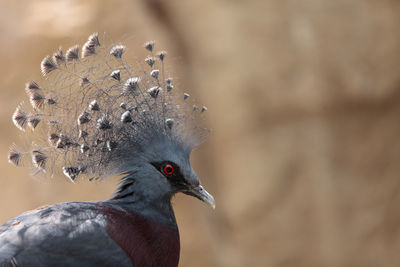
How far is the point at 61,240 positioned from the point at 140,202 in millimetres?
385

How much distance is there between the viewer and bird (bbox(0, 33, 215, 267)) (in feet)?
6.38

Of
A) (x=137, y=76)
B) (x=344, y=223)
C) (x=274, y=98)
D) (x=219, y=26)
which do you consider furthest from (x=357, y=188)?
(x=137, y=76)

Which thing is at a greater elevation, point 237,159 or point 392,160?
point 392,160

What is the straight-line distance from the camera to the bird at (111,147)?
1.94 meters

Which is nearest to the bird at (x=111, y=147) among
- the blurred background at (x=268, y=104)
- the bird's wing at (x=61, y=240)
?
the bird's wing at (x=61, y=240)

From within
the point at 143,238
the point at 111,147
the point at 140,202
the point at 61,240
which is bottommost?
the point at 61,240

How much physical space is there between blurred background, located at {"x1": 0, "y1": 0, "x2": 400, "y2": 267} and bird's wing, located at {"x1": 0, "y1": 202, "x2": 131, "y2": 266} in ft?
7.19

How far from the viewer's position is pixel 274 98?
165 inches

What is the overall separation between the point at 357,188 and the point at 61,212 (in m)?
3.05

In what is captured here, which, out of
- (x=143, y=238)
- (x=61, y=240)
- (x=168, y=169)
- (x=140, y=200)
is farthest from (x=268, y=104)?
(x=61, y=240)

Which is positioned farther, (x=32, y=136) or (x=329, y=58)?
(x=329, y=58)

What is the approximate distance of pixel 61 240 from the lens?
184 cm

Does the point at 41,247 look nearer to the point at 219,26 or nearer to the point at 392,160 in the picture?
the point at 219,26

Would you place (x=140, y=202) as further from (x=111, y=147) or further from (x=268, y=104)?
(x=268, y=104)
